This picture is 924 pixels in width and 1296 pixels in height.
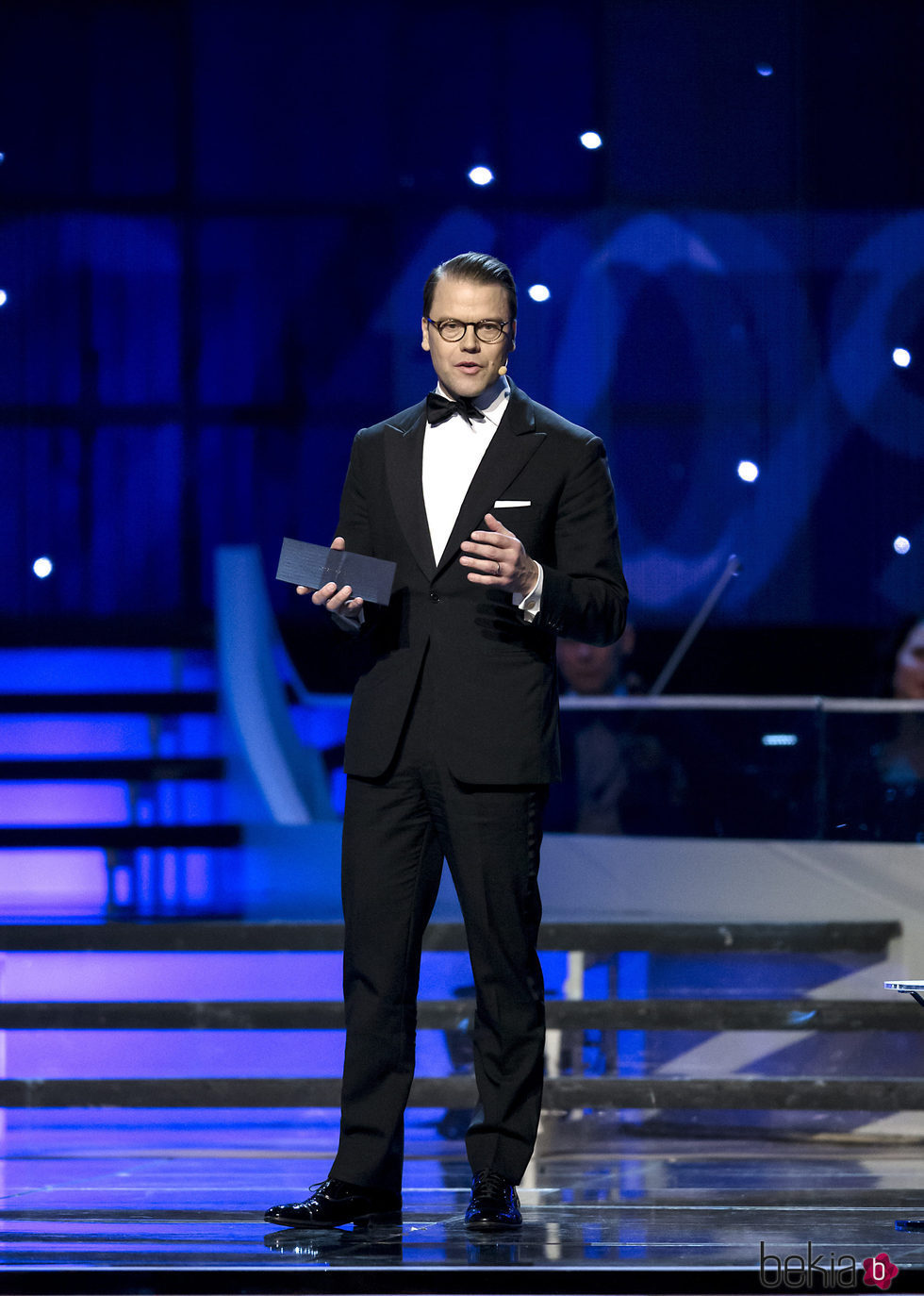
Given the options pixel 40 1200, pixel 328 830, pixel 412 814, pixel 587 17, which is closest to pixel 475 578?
pixel 412 814

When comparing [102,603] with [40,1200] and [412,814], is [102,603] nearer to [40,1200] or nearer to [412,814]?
[40,1200]

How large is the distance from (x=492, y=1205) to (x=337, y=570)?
0.81 meters

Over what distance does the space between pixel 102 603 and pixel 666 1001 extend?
9.04 ft

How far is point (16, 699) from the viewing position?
536 cm

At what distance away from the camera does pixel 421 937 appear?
203 centimetres

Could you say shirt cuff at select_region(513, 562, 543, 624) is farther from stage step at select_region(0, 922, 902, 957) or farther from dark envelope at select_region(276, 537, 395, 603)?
stage step at select_region(0, 922, 902, 957)

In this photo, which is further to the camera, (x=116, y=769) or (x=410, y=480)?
(x=116, y=769)

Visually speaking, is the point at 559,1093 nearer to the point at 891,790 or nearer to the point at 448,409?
the point at 891,790

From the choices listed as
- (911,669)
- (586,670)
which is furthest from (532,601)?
(911,669)

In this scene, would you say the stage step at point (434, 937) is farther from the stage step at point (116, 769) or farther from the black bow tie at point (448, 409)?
the black bow tie at point (448, 409)

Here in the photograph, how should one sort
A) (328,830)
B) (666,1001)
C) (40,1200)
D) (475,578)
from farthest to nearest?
(328,830)
(666,1001)
(40,1200)
(475,578)

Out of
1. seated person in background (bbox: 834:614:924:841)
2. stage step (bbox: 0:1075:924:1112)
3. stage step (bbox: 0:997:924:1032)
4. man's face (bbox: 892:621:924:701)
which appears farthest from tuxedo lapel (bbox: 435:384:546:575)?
man's face (bbox: 892:621:924:701)

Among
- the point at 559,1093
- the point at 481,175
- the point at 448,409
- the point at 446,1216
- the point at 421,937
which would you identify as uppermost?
the point at 481,175

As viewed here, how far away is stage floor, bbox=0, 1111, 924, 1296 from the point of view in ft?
5.57
